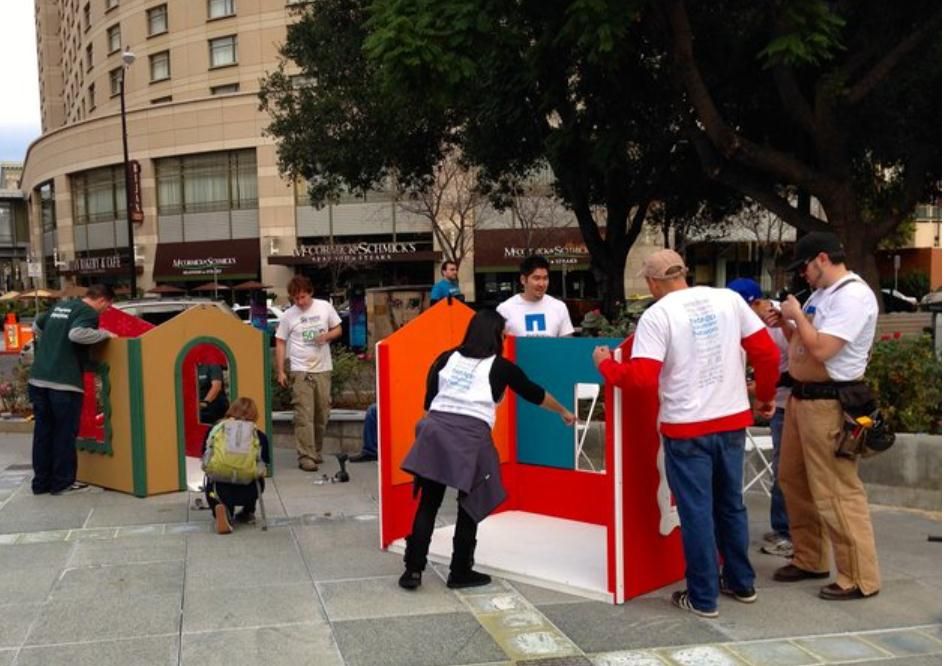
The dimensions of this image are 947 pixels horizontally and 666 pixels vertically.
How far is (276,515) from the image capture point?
6.38 m

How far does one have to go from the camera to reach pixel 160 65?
47750 millimetres

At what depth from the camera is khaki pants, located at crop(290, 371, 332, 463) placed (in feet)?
26.3

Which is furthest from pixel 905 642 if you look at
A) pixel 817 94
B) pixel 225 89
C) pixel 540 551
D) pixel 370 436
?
pixel 225 89

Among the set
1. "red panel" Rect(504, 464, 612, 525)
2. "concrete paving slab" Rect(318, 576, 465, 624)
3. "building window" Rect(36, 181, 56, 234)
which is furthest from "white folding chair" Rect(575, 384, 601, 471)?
"building window" Rect(36, 181, 56, 234)

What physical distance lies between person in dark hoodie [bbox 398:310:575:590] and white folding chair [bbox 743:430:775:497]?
8.32ft

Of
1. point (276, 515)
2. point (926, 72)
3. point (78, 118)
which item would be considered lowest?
point (276, 515)

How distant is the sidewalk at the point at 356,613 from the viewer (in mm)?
3748

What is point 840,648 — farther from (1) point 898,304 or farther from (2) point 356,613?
(1) point 898,304

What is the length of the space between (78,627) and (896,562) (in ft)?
14.6

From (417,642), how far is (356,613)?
0.51 meters

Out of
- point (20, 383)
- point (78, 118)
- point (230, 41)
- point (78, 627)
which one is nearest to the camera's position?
point (78, 627)

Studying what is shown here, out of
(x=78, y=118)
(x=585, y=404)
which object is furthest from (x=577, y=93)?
(x=78, y=118)

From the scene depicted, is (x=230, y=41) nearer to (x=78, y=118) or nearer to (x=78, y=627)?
(x=78, y=118)

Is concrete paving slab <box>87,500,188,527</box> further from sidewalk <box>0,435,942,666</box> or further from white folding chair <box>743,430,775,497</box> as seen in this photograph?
white folding chair <box>743,430,775,497</box>
